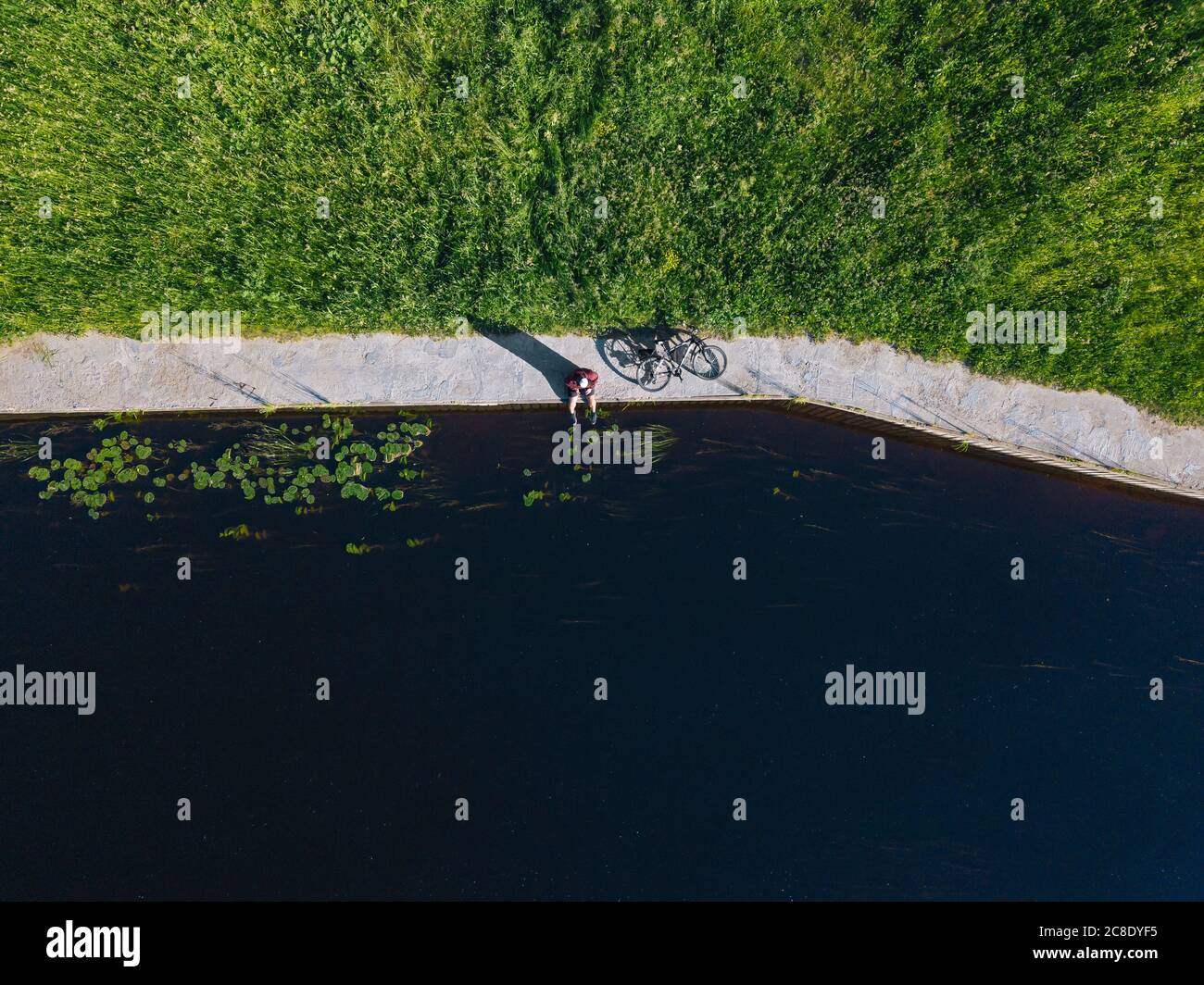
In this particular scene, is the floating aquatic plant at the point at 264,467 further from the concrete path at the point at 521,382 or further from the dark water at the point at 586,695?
the concrete path at the point at 521,382

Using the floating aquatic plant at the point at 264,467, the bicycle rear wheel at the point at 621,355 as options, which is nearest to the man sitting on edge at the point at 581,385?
the bicycle rear wheel at the point at 621,355

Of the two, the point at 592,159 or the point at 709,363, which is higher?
the point at 592,159

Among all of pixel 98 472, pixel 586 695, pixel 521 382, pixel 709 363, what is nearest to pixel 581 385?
pixel 521 382

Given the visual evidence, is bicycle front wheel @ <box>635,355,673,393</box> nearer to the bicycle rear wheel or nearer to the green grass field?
the bicycle rear wheel

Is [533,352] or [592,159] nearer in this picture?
[592,159]

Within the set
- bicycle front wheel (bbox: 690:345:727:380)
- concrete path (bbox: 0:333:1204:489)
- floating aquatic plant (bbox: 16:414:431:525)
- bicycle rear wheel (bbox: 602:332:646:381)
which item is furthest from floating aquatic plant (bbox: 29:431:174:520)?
bicycle front wheel (bbox: 690:345:727:380)

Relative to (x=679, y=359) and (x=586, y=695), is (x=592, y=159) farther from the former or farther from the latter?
(x=586, y=695)
